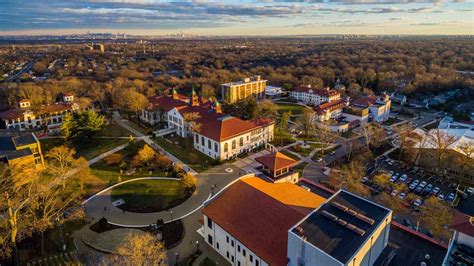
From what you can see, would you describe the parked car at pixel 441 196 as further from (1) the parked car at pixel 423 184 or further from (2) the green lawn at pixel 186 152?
(2) the green lawn at pixel 186 152

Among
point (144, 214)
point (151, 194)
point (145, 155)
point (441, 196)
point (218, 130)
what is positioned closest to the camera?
point (144, 214)

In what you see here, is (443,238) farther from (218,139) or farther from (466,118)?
(466,118)

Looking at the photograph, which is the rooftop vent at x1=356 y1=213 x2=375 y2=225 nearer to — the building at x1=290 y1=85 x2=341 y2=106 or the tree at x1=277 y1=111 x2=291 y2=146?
the tree at x1=277 y1=111 x2=291 y2=146

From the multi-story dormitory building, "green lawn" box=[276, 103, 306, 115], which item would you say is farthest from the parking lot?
"green lawn" box=[276, 103, 306, 115]

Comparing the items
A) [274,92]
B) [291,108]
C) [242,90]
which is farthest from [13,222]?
[274,92]

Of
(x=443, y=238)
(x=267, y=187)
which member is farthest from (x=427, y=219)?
(x=267, y=187)

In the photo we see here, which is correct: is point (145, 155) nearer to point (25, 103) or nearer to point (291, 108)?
point (25, 103)
